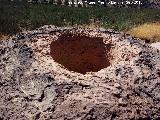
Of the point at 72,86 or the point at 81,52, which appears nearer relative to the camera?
the point at 72,86

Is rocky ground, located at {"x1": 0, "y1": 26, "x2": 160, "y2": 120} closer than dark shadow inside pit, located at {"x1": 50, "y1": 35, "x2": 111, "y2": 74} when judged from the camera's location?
Yes

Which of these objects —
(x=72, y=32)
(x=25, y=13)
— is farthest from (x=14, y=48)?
(x=25, y=13)

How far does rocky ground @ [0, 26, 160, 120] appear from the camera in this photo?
9.75 ft

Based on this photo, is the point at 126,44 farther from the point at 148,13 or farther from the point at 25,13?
the point at 148,13

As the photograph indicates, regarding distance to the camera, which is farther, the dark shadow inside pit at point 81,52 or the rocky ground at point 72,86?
the dark shadow inside pit at point 81,52

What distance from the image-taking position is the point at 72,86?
3111mm

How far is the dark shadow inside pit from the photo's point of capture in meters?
4.23

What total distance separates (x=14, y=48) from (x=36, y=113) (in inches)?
40.1

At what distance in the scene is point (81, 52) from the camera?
4.51 metres

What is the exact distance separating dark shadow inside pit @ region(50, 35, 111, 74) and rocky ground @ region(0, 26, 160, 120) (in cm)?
30

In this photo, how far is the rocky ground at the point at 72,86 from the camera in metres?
2.97

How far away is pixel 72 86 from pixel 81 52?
144cm

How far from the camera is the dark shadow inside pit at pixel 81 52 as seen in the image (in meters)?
4.23

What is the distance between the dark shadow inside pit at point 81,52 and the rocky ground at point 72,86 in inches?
11.9
